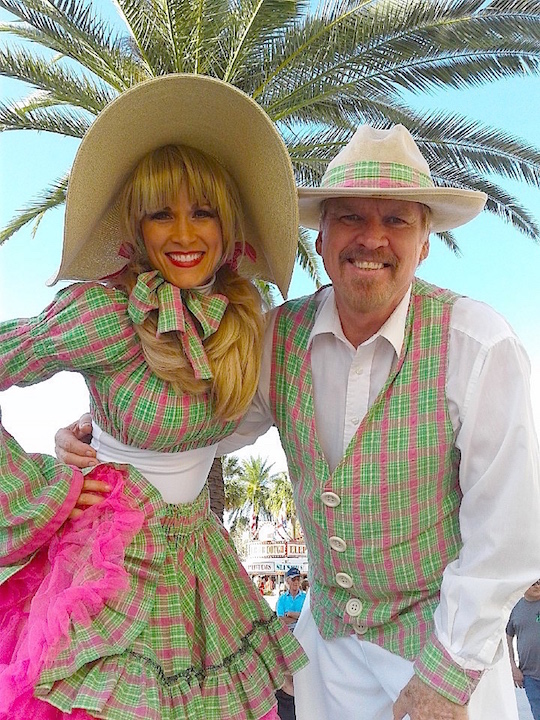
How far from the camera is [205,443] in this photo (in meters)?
2.09

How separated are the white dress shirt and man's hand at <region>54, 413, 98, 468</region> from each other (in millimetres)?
646

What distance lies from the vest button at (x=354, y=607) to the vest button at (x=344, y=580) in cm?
6

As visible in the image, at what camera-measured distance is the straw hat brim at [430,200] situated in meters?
1.97

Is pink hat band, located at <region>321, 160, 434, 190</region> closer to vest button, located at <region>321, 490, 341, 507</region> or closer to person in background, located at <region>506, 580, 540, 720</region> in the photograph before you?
vest button, located at <region>321, 490, 341, 507</region>

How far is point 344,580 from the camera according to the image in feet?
6.81

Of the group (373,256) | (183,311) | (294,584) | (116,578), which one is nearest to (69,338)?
(183,311)

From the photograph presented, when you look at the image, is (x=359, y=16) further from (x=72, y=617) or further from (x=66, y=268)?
(x=72, y=617)

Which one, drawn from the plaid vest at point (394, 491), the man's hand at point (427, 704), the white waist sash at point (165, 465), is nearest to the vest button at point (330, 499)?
the plaid vest at point (394, 491)

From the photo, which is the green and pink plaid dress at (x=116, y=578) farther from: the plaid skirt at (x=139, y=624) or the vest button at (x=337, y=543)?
the vest button at (x=337, y=543)

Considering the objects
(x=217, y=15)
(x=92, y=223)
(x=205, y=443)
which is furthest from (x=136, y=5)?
(x=205, y=443)

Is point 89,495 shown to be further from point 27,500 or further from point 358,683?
point 358,683

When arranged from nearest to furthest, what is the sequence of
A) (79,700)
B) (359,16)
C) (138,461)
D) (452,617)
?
(79,700), (452,617), (138,461), (359,16)

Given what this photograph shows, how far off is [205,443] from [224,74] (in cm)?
498

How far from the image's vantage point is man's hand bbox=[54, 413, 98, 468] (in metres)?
2.05
